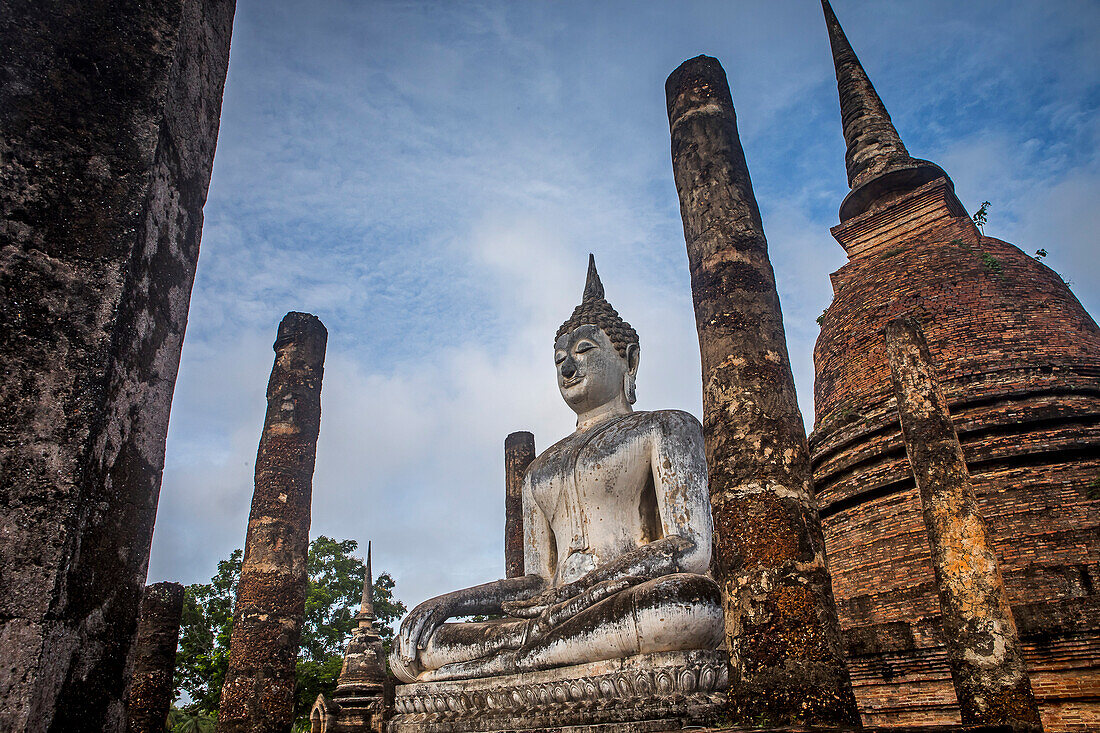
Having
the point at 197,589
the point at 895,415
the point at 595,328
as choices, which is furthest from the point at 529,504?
the point at 197,589

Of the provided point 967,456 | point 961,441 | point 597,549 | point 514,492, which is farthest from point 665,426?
point 961,441

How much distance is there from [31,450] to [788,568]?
2913 mm

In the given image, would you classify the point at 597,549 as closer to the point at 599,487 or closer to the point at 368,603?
the point at 599,487

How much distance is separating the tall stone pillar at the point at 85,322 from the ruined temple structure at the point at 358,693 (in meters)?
9.05

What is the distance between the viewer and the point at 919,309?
1136cm

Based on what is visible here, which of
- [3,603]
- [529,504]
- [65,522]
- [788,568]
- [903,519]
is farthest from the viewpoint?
[903,519]

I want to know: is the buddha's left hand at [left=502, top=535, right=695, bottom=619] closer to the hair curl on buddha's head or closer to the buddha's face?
the buddha's face

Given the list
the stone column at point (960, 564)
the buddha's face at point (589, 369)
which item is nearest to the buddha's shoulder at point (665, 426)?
the buddha's face at point (589, 369)

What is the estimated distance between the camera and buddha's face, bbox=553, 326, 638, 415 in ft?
22.9

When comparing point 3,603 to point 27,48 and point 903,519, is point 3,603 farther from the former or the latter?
point 903,519

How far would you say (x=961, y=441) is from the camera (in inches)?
398

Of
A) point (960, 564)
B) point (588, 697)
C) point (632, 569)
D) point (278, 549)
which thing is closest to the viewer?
point (960, 564)

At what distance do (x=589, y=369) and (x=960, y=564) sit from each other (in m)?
3.61

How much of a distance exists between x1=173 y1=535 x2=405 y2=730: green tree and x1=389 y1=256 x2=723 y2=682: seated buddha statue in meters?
13.6
